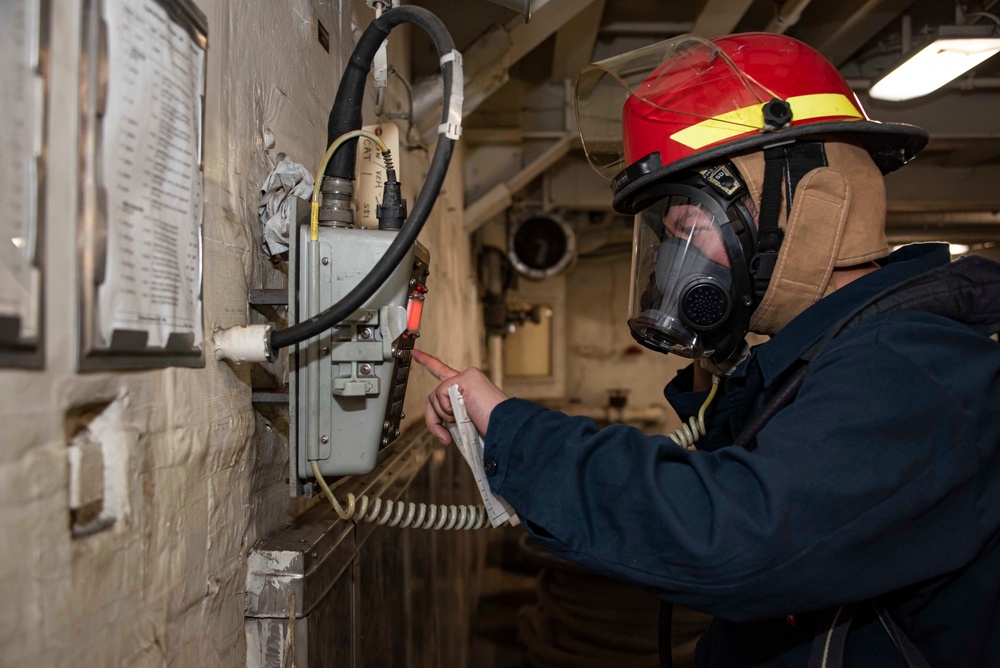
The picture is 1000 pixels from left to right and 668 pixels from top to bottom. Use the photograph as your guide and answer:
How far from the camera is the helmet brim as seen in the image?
1.05 meters

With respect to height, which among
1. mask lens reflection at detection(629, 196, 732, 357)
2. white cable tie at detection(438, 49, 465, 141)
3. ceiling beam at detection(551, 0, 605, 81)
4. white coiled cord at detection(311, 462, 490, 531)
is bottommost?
white coiled cord at detection(311, 462, 490, 531)

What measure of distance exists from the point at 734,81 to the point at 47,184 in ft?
3.52

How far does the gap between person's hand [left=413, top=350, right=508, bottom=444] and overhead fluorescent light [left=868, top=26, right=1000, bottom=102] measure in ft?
9.17

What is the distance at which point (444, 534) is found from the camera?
2.70 metres

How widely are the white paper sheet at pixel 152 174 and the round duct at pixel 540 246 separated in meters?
4.87

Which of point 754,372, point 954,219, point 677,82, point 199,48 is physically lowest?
point 754,372

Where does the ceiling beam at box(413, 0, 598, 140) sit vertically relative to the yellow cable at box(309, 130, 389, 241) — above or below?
above

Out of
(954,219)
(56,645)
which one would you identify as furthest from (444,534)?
(954,219)

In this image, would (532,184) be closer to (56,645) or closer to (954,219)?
(954,219)

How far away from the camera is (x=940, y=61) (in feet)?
9.34

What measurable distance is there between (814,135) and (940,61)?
2468 mm

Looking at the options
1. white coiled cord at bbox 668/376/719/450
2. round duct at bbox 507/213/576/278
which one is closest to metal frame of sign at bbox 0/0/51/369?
white coiled cord at bbox 668/376/719/450

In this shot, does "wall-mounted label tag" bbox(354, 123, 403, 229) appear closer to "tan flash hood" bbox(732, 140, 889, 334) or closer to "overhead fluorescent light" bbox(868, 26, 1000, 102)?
"tan flash hood" bbox(732, 140, 889, 334)

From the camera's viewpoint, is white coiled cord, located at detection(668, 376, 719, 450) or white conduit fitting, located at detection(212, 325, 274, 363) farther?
white coiled cord, located at detection(668, 376, 719, 450)
